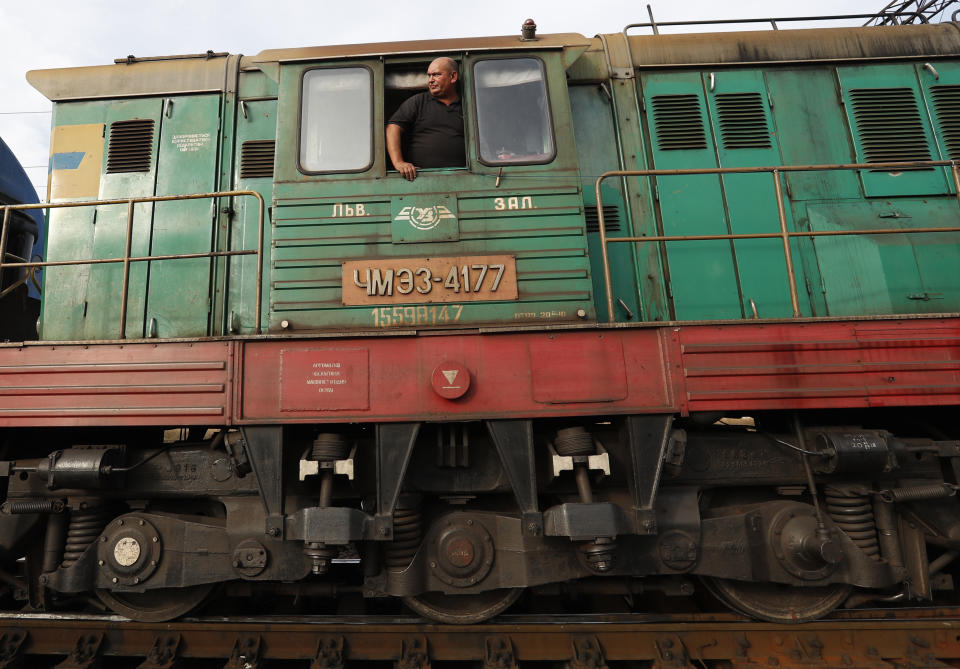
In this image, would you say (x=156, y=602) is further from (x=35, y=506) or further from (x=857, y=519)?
(x=857, y=519)

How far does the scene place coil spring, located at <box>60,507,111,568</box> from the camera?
3.55m

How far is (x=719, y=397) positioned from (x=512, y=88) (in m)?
2.56

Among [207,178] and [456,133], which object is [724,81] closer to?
[456,133]

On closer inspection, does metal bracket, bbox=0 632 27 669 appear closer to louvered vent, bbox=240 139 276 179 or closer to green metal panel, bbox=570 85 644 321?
louvered vent, bbox=240 139 276 179

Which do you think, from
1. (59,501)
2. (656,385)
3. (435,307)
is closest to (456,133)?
(435,307)

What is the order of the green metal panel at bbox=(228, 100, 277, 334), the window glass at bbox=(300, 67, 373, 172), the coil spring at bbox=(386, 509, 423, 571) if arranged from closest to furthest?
the coil spring at bbox=(386, 509, 423, 571) < the window glass at bbox=(300, 67, 373, 172) < the green metal panel at bbox=(228, 100, 277, 334)

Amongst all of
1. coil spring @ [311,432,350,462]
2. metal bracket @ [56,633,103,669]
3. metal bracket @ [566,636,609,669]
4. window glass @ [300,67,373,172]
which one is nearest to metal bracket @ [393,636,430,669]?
metal bracket @ [566,636,609,669]

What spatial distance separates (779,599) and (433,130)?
4.12 meters

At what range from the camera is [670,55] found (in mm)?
4551

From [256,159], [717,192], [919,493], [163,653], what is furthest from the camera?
[256,159]

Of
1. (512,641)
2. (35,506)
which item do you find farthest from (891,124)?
(35,506)

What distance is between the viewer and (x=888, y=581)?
3326 millimetres

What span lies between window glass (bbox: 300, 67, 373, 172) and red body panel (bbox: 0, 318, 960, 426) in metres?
1.34

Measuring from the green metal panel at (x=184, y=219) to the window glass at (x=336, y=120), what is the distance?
133cm
